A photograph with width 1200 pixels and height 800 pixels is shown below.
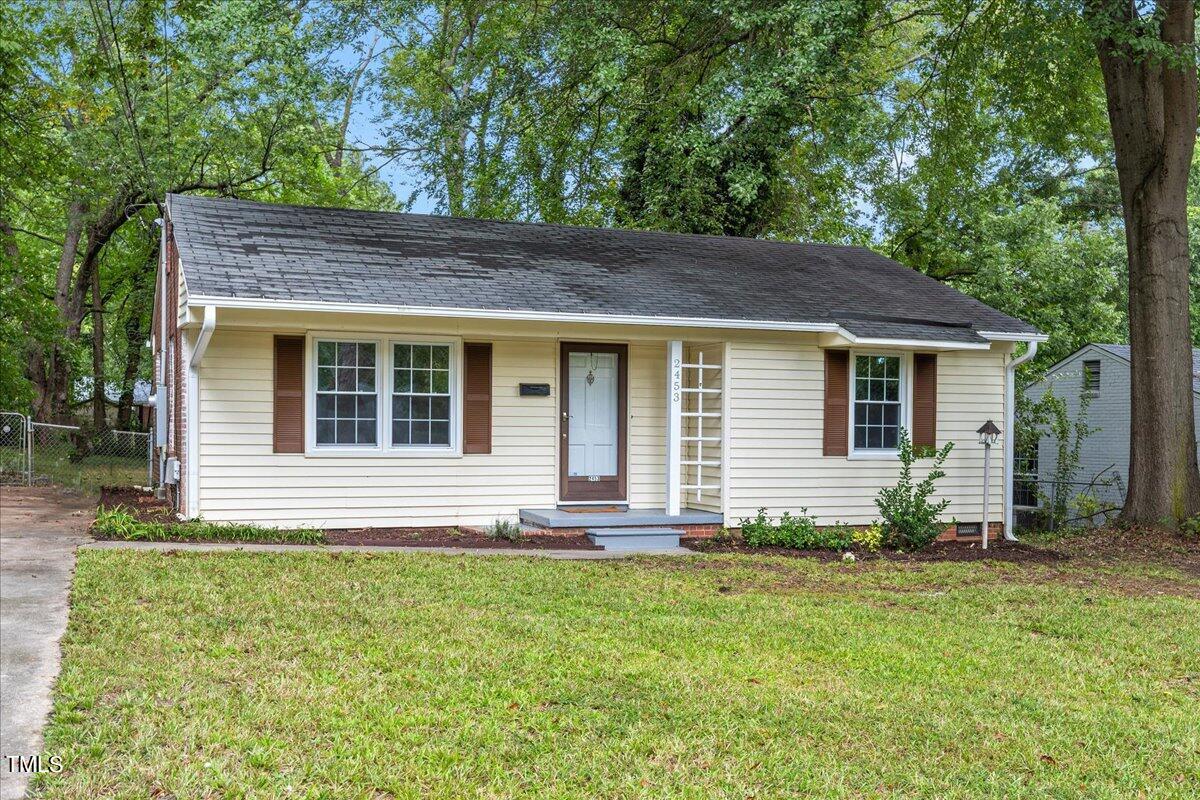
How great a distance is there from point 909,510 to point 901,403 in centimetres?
158

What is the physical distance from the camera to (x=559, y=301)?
37.9 ft

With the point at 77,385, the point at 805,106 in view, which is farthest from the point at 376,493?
the point at 77,385

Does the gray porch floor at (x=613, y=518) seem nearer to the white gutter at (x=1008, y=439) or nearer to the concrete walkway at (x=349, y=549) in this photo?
the concrete walkway at (x=349, y=549)

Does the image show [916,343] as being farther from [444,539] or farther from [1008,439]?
[444,539]

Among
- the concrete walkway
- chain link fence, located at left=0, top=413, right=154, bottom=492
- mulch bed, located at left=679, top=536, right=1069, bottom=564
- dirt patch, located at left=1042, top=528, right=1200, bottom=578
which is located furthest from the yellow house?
chain link fence, located at left=0, top=413, right=154, bottom=492

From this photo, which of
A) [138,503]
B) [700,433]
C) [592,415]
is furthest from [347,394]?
[700,433]

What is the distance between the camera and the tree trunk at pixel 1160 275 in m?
12.8

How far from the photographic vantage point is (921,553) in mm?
11844

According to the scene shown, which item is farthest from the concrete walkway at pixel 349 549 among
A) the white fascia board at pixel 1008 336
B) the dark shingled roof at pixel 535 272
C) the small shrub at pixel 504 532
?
the white fascia board at pixel 1008 336

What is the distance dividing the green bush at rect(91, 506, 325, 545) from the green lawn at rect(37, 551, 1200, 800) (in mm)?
1323

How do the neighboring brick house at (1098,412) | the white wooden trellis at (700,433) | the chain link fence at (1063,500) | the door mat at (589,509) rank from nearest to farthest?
the door mat at (589,509), the white wooden trellis at (700,433), the chain link fence at (1063,500), the neighboring brick house at (1098,412)

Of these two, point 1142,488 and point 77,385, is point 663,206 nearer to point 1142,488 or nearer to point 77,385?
point 1142,488

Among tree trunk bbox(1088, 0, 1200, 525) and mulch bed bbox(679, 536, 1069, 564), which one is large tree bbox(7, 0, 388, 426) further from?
tree trunk bbox(1088, 0, 1200, 525)

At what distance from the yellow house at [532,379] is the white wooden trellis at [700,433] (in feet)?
0.14
